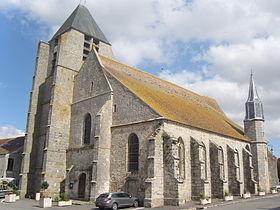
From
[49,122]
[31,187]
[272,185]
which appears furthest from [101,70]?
[272,185]

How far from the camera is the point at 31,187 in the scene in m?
32.3

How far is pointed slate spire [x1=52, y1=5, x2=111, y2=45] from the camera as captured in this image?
37.3 meters

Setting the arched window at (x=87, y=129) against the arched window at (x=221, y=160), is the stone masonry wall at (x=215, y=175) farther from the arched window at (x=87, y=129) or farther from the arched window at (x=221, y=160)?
the arched window at (x=87, y=129)

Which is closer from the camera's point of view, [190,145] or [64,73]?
[190,145]

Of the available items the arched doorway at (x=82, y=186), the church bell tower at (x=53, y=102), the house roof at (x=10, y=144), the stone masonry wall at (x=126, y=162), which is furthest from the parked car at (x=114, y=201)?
the house roof at (x=10, y=144)

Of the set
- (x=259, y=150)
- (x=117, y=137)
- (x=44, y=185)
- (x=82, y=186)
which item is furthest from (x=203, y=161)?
(x=44, y=185)

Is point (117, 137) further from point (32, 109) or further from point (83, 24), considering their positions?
point (83, 24)

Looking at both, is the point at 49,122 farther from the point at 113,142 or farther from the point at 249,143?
the point at 249,143

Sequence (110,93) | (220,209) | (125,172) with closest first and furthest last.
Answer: (220,209), (125,172), (110,93)

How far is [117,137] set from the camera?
1067 inches

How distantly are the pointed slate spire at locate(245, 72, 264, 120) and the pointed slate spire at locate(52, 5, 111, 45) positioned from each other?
65.6ft

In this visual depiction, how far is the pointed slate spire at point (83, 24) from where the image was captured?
37281 millimetres

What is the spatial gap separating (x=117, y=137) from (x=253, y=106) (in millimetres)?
21224

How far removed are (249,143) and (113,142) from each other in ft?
60.1
